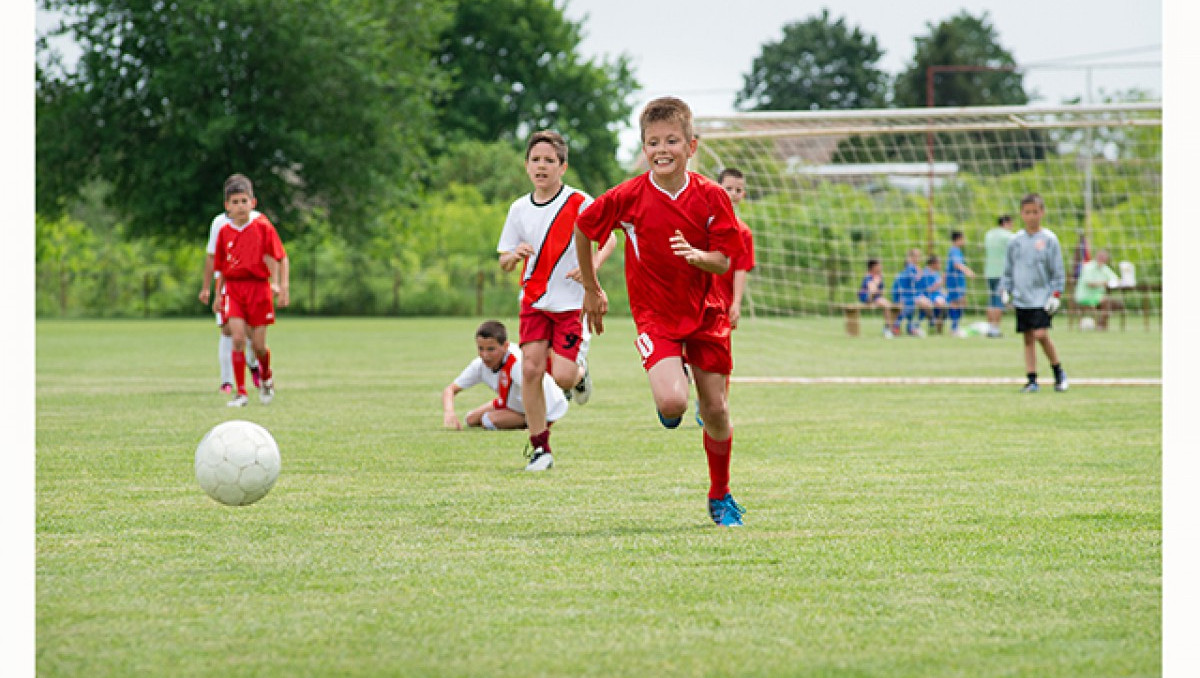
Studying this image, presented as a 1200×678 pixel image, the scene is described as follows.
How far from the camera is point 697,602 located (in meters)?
4.17

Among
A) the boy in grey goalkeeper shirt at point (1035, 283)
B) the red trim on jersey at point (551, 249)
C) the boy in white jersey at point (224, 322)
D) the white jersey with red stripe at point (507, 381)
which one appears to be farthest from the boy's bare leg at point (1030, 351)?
the boy in white jersey at point (224, 322)

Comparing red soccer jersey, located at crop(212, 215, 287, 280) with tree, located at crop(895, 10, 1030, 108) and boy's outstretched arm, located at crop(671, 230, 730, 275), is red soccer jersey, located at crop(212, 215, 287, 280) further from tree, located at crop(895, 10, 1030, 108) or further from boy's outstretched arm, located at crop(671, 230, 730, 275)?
tree, located at crop(895, 10, 1030, 108)

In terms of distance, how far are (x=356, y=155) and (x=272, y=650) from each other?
33539mm

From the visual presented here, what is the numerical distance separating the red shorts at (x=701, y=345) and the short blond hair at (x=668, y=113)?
2.53ft

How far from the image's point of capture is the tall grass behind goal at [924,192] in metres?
17.0

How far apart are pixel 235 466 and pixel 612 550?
177 cm

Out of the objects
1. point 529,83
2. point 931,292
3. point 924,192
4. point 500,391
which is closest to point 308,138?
point 924,192

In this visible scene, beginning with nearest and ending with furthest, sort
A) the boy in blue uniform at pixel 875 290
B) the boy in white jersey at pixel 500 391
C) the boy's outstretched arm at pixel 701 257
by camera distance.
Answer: the boy's outstretched arm at pixel 701 257 → the boy in white jersey at pixel 500 391 → the boy in blue uniform at pixel 875 290

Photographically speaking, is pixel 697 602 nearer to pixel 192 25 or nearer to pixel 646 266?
pixel 646 266

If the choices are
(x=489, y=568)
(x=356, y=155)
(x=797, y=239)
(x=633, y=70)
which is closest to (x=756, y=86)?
(x=633, y=70)

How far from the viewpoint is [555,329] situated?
7848mm

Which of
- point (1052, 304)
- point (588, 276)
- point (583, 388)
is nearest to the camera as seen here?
point (588, 276)

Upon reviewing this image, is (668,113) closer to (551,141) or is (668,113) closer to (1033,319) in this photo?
(551,141)

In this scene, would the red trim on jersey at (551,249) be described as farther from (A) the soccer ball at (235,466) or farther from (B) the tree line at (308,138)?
(B) the tree line at (308,138)
